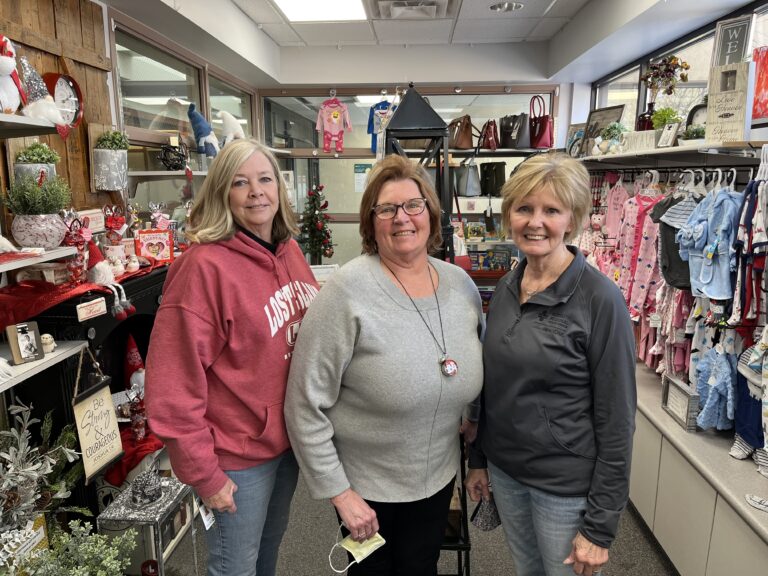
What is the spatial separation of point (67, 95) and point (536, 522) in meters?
2.32

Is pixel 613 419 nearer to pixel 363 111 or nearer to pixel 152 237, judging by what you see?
pixel 152 237

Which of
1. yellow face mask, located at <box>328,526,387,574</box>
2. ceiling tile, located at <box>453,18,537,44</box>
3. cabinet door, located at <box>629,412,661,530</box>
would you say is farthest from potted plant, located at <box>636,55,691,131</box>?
yellow face mask, located at <box>328,526,387,574</box>

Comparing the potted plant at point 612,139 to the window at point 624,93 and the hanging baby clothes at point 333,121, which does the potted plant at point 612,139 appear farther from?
the hanging baby clothes at point 333,121

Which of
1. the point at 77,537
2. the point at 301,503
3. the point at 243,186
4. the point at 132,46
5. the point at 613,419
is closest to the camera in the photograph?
the point at 613,419

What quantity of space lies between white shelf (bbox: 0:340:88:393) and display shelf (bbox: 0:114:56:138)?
0.67 m

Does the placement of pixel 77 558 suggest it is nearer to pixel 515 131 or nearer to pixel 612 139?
pixel 612 139

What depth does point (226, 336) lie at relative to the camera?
128 centimetres

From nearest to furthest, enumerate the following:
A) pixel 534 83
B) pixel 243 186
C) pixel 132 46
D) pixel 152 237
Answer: pixel 243 186, pixel 152 237, pixel 132 46, pixel 534 83

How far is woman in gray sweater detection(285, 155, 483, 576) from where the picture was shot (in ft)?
4.04

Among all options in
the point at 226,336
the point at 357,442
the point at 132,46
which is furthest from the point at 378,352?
the point at 132,46

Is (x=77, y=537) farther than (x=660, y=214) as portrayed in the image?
No

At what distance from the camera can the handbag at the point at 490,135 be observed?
4836 millimetres

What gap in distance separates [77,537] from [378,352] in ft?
3.41

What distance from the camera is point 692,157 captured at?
2770mm
